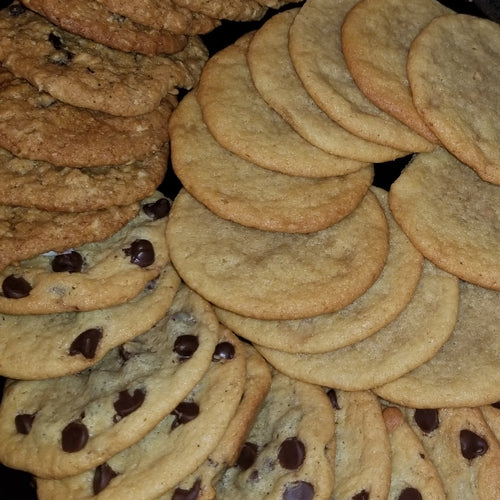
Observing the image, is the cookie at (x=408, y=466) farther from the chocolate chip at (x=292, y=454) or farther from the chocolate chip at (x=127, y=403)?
the chocolate chip at (x=127, y=403)

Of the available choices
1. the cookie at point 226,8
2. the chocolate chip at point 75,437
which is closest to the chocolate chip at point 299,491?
the chocolate chip at point 75,437

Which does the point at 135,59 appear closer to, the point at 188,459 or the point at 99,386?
the point at 99,386

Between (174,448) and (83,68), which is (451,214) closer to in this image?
(174,448)

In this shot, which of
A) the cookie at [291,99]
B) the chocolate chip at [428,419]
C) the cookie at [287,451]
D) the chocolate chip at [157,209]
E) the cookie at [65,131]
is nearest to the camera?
the cookie at [287,451]

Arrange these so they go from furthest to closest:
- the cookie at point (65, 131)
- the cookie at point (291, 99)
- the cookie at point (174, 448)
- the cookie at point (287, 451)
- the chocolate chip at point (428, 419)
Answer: the chocolate chip at point (428, 419) → the cookie at point (291, 99) → the cookie at point (65, 131) → the cookie at point (287, 451) → the cookie at point (174, 448)

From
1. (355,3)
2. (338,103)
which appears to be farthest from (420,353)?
(355,3)

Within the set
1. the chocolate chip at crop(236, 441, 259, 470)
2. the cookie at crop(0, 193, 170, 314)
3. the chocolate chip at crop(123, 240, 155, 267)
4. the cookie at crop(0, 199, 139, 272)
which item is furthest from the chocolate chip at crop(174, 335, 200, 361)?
the cookie at crop(0, 199, 139, 272)
